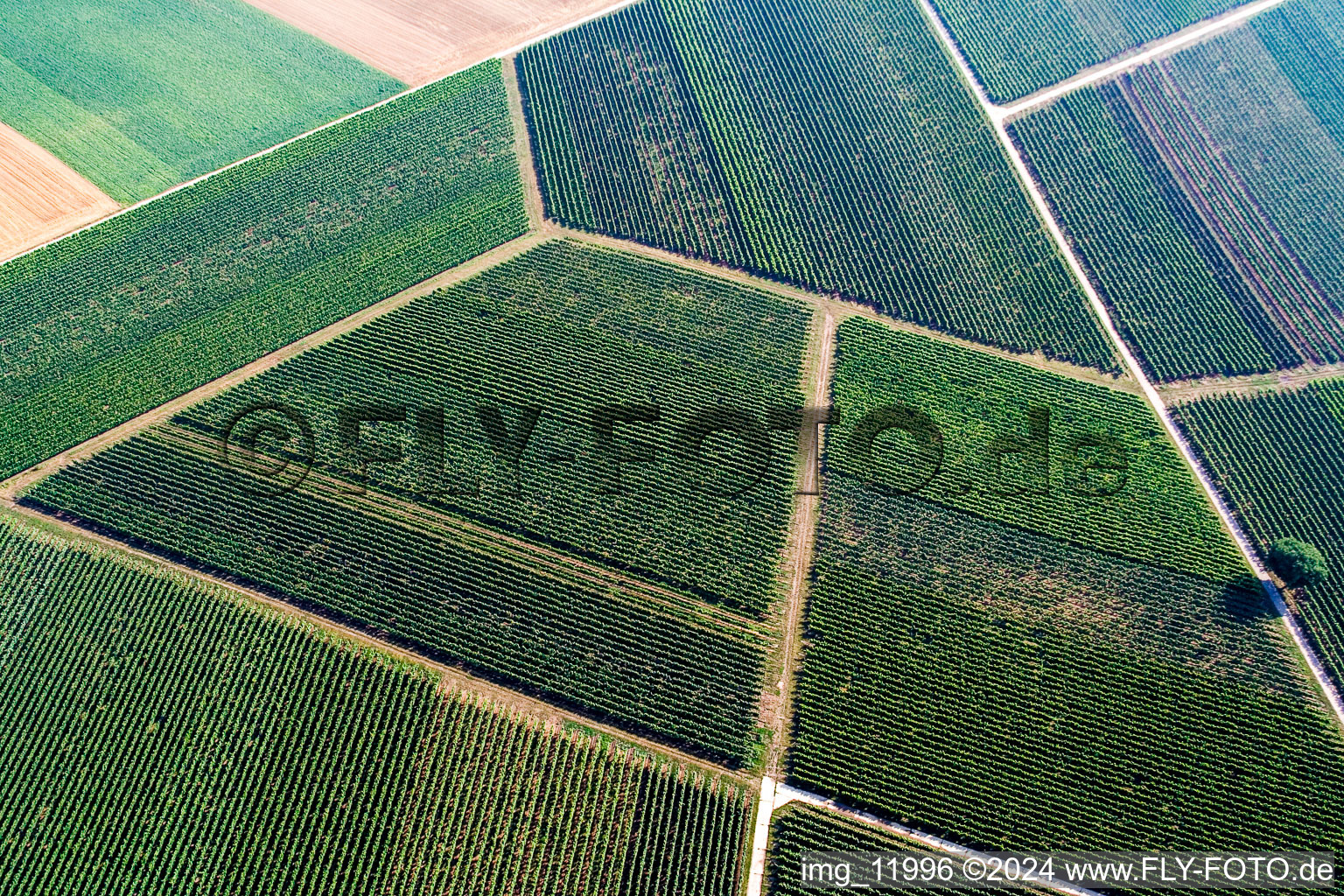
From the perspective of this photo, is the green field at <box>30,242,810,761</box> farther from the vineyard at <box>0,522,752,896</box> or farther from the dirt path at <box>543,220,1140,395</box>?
the vineyard at <box>0,522,752,896</box>

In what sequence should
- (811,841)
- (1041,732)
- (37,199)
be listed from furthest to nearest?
1. (37,199)
2. (1041,732)
3. (811,841)

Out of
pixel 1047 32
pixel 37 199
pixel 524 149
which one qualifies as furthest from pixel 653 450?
pixel 1047 32

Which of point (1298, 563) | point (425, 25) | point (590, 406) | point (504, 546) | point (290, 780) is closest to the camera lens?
point (290, 780)

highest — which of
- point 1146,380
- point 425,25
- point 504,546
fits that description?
point 425,25

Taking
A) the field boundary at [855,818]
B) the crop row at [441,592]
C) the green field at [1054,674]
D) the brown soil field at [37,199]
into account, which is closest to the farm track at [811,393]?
the field boundary at [855,818]

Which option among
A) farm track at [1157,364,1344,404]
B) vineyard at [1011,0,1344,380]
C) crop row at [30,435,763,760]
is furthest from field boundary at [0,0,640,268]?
farm track at [1157,364,1344,404]

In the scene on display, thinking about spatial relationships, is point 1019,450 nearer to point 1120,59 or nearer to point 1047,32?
point 1120,59

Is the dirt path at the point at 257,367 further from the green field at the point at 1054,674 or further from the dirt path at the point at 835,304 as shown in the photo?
the green field at the point at 1054,674
